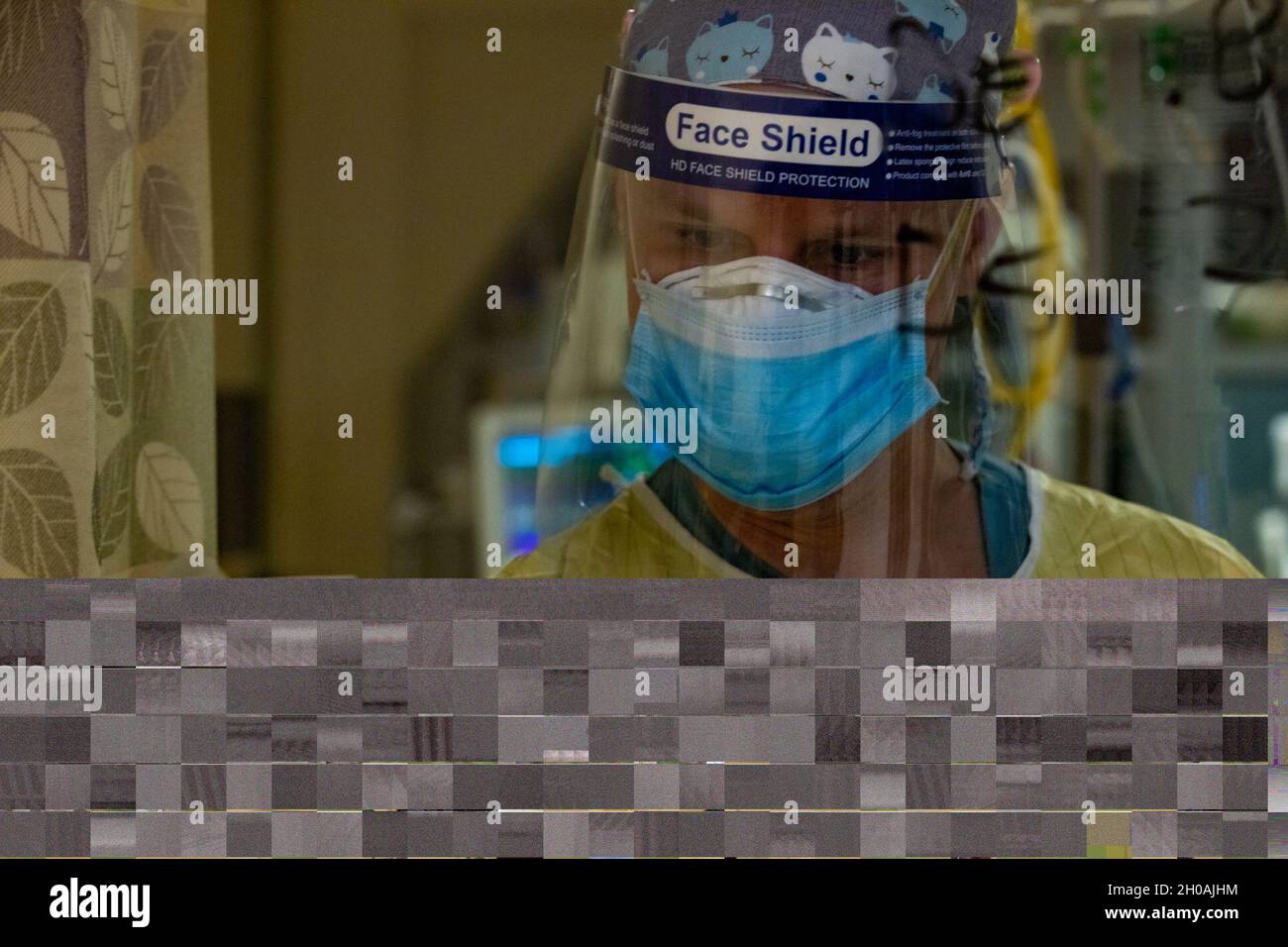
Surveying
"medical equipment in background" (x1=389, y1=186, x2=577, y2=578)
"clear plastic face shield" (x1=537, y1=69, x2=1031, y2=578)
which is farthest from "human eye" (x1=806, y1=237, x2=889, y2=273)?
"medical equipment in background" (x1=389, y1=186, x2=577, y2=578)

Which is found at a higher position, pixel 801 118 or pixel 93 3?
pixel 93 3

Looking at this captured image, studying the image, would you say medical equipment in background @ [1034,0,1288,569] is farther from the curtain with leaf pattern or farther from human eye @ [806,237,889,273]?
the curtain with leaf pattern

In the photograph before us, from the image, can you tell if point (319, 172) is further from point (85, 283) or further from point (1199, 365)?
point (1199, 365)

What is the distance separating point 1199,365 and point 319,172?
0.79 m

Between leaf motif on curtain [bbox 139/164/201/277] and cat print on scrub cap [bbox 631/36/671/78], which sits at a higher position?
cat print on scrub cap [bbox 631/36/671/78]

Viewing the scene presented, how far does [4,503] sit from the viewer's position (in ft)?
3.98

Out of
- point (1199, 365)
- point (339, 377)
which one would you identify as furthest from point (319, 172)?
point (1199, 365)

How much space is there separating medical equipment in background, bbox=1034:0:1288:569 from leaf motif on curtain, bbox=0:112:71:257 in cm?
87

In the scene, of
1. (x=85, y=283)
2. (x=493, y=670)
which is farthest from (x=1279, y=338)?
(x=85, y=283)

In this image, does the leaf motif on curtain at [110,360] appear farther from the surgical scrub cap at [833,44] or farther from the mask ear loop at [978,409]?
the mask ear loop at [978,409]

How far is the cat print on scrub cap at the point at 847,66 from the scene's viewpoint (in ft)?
3.84

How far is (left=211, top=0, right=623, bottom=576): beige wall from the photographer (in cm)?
120

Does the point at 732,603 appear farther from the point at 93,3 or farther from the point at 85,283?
the point at 93,3
